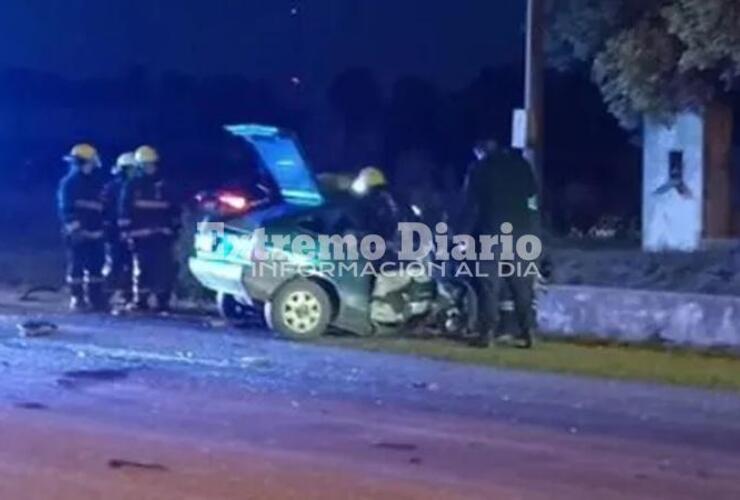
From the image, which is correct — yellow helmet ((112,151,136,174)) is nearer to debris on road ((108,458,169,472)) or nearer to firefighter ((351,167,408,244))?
firefighter ((351,167,408,244))

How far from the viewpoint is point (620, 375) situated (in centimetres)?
1622

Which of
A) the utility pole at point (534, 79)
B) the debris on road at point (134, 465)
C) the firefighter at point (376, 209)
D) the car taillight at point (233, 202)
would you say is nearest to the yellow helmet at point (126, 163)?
the car taillight at point (233, 202)

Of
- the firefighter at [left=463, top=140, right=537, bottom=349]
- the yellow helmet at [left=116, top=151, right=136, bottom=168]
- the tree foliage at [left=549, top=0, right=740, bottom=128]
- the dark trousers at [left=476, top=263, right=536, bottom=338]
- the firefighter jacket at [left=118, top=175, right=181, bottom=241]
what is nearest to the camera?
the firefighter at [left=463, top=140, right=537, bottom=349]

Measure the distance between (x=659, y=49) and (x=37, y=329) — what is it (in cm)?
780

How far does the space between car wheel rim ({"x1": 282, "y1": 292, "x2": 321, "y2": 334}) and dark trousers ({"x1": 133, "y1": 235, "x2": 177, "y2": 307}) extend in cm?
343

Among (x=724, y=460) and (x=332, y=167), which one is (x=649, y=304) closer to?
(x=724, y=460)

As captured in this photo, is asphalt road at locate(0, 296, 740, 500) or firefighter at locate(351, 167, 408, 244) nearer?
asphalt road at locate(0, 296, 740, 500)

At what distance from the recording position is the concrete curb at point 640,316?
58.6 ft

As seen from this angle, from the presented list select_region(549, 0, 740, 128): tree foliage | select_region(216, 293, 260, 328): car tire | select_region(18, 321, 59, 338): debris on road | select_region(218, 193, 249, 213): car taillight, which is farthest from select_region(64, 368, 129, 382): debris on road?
select_region(549, 0, 740, 128): tree foliage

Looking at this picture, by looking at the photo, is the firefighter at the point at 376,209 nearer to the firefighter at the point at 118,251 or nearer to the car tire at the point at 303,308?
the car tire at the point at 303,308

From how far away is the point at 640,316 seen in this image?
18.5 meters

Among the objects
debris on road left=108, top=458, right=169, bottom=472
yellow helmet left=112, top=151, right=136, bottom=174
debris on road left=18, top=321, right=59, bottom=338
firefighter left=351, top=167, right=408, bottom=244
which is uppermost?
yellow helmet left=112, top=151, right=136, bottom=174

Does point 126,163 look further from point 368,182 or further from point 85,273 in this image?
point 368,182

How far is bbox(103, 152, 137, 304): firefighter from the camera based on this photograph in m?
22.0
